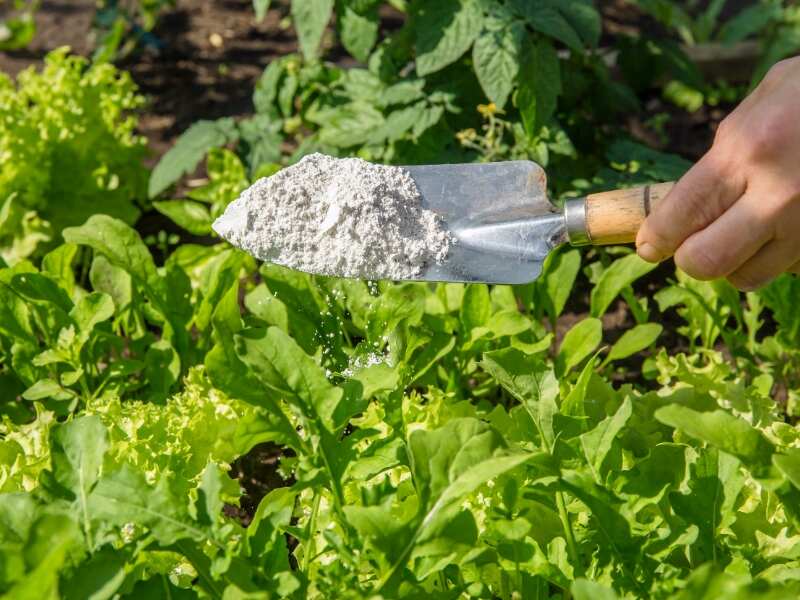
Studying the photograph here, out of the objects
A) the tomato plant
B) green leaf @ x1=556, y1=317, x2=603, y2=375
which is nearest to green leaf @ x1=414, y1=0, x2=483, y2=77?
the tomato plant

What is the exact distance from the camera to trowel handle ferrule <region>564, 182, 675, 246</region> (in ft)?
5.59

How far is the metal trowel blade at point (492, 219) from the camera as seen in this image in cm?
180

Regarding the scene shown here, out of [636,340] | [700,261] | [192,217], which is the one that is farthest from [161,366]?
[700,261]

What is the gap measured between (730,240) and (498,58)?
3.72 ft

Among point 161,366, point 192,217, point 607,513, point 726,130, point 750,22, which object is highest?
point 726,130

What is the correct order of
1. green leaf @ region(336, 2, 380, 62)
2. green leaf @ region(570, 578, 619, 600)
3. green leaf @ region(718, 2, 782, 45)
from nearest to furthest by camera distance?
green leaf @ region(570, 578, 619, 600) → green leaf @ region(336, 2, 380, 62) → green leaf @ region(718, 2, 782, 45)

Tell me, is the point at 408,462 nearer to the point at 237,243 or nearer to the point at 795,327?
the point at 237,243

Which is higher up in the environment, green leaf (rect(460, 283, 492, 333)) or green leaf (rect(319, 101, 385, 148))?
green leaf (rect(319, 101, 385, 148))

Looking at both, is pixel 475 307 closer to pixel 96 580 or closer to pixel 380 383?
pixel 380 383

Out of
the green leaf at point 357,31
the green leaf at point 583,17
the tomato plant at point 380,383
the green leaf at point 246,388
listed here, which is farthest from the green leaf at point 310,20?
the green leaf at point 246,388

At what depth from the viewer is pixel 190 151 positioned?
9.63 ft

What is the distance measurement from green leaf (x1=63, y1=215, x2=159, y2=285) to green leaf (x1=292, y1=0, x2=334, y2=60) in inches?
31.6

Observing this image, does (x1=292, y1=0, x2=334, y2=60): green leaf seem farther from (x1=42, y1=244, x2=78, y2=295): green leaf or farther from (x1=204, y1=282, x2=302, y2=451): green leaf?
(x1=204, y1=282, x2=302, y2=451): green leaf

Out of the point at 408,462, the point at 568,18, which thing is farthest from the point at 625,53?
the point at 408,462
